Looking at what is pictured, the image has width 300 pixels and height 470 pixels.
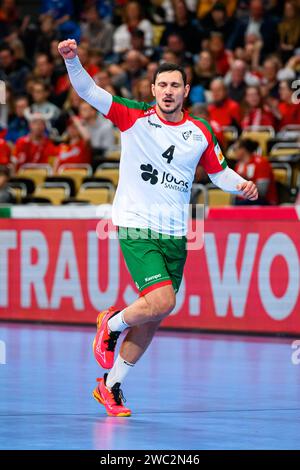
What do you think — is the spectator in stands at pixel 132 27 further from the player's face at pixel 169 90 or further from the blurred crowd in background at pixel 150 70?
the player's face at pixel 169 90

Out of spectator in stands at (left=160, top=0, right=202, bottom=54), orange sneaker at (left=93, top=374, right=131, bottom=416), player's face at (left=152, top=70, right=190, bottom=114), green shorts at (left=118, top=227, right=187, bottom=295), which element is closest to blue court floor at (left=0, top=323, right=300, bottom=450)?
orange sneaker at (left=93, top=374, right=131, bottom=416)

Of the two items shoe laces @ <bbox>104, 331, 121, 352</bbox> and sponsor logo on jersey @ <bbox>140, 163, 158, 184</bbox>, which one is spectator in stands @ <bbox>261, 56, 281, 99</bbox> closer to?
sponsor logo on jersey @ <bbox>140, 163, 158, 184</bbox>

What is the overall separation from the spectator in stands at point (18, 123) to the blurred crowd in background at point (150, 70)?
0.06ft

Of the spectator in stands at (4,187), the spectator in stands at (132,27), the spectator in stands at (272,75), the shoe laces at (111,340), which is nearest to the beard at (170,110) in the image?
the shoe laces at (111,340)

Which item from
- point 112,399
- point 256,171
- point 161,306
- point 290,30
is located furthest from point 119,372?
point 290,30

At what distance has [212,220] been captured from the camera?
14.8 m

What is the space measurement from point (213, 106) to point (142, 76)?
2.03 m

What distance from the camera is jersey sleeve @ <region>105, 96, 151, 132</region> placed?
8.77 meters

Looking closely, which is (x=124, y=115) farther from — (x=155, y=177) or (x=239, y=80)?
(x=239, y=80)

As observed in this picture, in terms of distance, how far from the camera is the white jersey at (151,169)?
8.76 meters

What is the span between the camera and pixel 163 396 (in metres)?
9.67

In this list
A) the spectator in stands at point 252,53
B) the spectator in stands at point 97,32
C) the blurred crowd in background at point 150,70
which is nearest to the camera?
the blurred crowd in background at point 150,70

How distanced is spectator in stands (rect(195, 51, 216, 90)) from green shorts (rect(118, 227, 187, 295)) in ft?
36.4

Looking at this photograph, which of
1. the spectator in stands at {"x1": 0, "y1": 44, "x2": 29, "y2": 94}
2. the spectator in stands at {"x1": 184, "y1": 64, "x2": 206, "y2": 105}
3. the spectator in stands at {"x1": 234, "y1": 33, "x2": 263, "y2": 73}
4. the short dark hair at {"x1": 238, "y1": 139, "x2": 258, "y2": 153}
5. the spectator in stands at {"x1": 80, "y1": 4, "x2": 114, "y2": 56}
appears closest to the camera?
the short dark hair at {"x1": 238, "y1": 139, "x2": 258, "y2": 153}
